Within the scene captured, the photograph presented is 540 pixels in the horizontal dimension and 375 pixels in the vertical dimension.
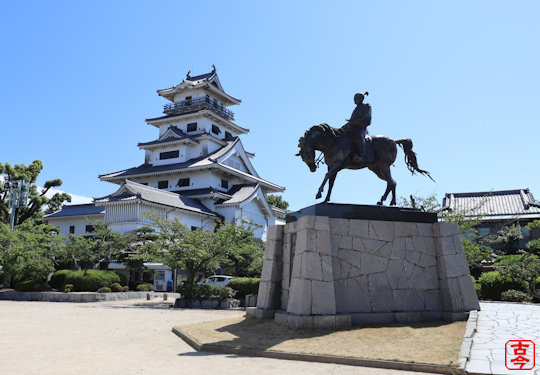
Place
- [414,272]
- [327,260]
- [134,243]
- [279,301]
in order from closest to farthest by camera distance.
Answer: [327,260], [414,272], [279,301], [134,243]

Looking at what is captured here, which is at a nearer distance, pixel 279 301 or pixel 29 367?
pixel 29 367

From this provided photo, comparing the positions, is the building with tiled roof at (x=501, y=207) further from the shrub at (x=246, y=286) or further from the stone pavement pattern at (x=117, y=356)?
the stone pavement pattern at (x=117, y=356)

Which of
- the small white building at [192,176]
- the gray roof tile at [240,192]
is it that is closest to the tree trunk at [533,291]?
the small white building at [192,176]

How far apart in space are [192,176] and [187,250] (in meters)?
23.6

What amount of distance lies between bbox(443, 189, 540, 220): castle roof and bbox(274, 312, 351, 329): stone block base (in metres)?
23.7

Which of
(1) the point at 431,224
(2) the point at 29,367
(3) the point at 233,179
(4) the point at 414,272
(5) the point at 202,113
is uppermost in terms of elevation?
(5) the point at 202,113

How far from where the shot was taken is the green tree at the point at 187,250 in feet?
69.4

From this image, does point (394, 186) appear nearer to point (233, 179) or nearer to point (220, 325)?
point (220, 325)

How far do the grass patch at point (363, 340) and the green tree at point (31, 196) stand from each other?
38.6 m

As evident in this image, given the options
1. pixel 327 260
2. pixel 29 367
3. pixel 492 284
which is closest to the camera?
pixel 29 367

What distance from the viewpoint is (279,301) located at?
38.0 feet

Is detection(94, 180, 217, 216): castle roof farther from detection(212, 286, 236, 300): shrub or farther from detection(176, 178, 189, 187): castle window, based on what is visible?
detection(212, 286, 236, 300): shrub

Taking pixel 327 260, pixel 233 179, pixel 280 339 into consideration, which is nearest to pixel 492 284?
pixel 327 260

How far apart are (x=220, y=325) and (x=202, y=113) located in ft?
124
